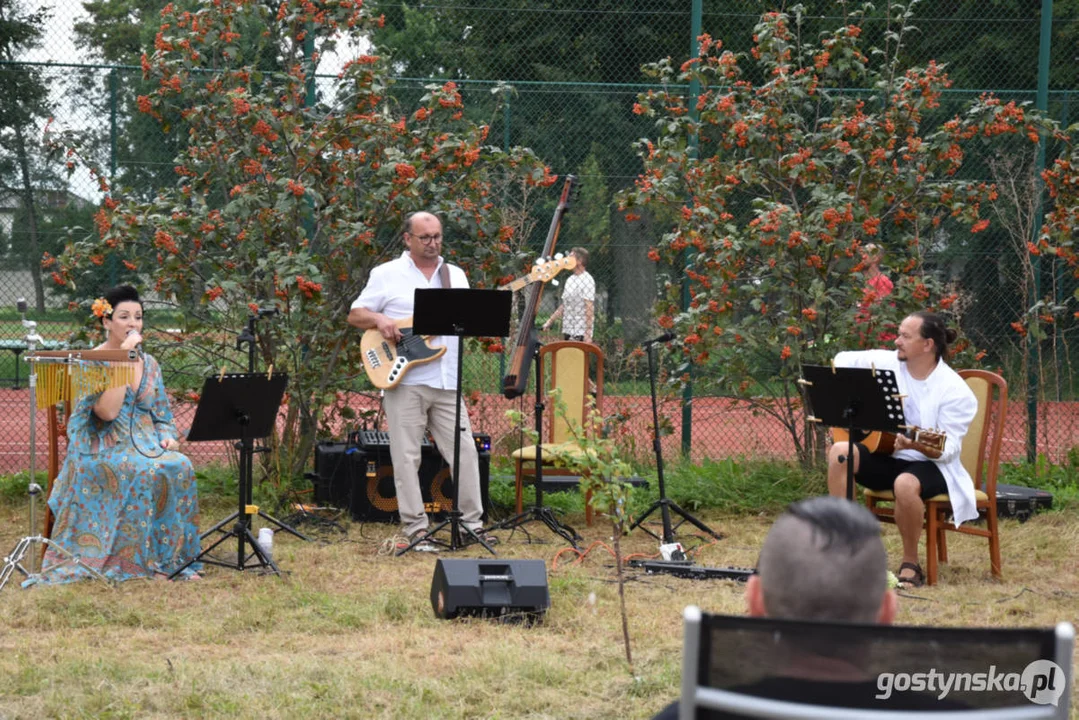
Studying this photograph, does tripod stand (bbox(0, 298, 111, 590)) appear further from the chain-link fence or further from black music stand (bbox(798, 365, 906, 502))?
black music stand (bbox(798, 365, 906, 502))

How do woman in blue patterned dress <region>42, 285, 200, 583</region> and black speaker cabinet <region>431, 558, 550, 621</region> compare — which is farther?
woman in blue patterned dress <region>42, 285, 200, 583</region>

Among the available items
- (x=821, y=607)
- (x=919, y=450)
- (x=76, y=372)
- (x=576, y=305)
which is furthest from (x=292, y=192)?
(x=821, y=607)

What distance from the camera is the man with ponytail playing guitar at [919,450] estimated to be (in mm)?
5930

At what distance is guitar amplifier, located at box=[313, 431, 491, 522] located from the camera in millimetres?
7355

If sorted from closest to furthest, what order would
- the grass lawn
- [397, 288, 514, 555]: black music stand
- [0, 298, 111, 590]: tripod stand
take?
the grass lawn < [0, 298, 111, 590]: tripod stand < [397, 288, 514, 555]: black music stand

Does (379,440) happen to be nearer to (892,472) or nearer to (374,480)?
(374,480)

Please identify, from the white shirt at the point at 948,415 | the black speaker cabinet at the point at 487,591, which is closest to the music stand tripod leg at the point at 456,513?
the black speaker cabinet at the point at 487,591

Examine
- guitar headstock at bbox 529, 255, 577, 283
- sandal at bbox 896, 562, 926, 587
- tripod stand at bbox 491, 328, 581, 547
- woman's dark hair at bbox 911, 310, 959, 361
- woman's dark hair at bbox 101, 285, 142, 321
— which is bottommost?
sandal at bbox 896, 562, 926, 587

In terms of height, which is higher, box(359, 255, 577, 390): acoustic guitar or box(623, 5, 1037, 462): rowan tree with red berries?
box(623, 5, 1037, 462): rowan tree with red berries

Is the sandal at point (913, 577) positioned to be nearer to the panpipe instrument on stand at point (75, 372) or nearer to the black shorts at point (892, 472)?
the black shorts at point (892, 472)

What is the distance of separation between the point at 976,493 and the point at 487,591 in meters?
2.55

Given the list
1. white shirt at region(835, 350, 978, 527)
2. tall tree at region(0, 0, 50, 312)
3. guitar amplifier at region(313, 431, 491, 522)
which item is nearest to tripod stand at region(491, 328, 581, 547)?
guitar amplifier at region(313, 431, 491, 522)

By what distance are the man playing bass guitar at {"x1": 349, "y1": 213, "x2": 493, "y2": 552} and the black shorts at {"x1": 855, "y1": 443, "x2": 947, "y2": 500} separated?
205 cm

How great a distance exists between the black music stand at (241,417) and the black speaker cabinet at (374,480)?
124 centimetres
